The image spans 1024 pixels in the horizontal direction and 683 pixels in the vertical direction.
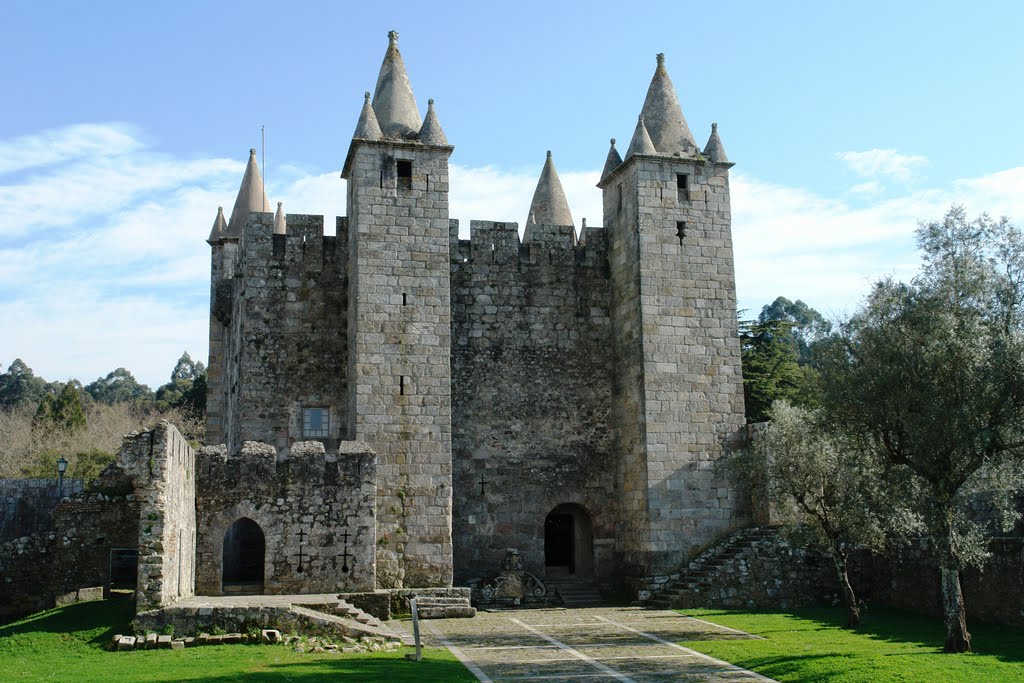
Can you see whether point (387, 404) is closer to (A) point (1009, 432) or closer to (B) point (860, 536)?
(B) point (860, 536)

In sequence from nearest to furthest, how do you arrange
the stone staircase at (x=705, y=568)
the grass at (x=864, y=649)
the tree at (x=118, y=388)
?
the grass at (x=864, y=649) < the stone staircase at (x=705, y=568) < the tree at (x=118, y=388)

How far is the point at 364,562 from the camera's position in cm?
1986

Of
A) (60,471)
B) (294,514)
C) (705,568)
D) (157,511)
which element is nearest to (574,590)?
(705,568)

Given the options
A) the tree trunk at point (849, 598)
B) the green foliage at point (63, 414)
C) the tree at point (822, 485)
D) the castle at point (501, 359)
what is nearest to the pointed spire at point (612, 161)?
the castle at point (501, 359)

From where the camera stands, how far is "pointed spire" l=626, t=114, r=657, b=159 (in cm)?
2416

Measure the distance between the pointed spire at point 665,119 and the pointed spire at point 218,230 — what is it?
12.0 metres

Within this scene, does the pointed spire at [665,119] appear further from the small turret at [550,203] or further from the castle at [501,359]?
the small turret at [550,203]

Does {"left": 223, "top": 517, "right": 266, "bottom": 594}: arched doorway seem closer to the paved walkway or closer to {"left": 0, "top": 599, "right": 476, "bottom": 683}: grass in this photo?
the paved walkway

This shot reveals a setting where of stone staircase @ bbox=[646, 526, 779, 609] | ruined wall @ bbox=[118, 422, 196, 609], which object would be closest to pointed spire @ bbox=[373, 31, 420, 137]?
ruined wall @ bbox=[118, 422, 196, 609]

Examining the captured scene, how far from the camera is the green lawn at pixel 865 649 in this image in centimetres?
1315

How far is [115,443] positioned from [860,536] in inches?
1520

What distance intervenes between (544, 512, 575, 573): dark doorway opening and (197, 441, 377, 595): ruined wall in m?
6.81

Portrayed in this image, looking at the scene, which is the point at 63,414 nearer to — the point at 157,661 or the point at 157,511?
the point at 157,511

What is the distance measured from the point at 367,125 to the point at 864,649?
49.4 feet
